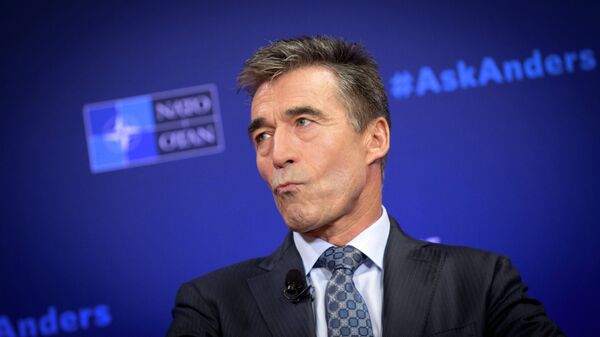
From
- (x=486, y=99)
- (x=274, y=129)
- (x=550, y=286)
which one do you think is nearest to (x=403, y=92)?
(x=486, y=99)

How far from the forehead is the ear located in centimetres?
14

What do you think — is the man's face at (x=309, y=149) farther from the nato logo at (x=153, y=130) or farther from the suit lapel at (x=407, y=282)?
the nato logo at (x=153, y=130)

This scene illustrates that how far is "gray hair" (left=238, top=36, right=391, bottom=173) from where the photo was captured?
2.23m

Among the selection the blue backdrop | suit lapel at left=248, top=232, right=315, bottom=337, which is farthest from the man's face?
the blue backdrop

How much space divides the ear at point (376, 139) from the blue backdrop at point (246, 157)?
105 centimetres

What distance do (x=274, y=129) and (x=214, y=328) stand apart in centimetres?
58

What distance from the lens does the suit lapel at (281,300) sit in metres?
2.02

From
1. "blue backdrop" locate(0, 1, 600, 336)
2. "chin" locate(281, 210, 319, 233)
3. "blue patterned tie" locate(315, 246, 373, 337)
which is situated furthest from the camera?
"blue backdrop" locate(0, 1, 600, 336)

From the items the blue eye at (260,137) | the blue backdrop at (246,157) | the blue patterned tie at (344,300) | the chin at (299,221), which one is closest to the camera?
the blue patterned tie at (344,300)

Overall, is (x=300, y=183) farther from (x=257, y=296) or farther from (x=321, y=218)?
(x=257, y=296)

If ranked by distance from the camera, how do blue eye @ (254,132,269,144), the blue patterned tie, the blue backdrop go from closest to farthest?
the blue patterned tie < blue eye @ (254,132,269,144) < the blue backdrop

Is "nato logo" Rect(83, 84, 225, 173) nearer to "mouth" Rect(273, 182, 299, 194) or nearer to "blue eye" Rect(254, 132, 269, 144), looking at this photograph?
"blue eye" Rect(254, 132, 269, 144)

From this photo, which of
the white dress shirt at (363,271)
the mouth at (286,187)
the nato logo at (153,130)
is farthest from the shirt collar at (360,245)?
the nato logo at (153,130)

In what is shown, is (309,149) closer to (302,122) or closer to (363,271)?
(302,122)
